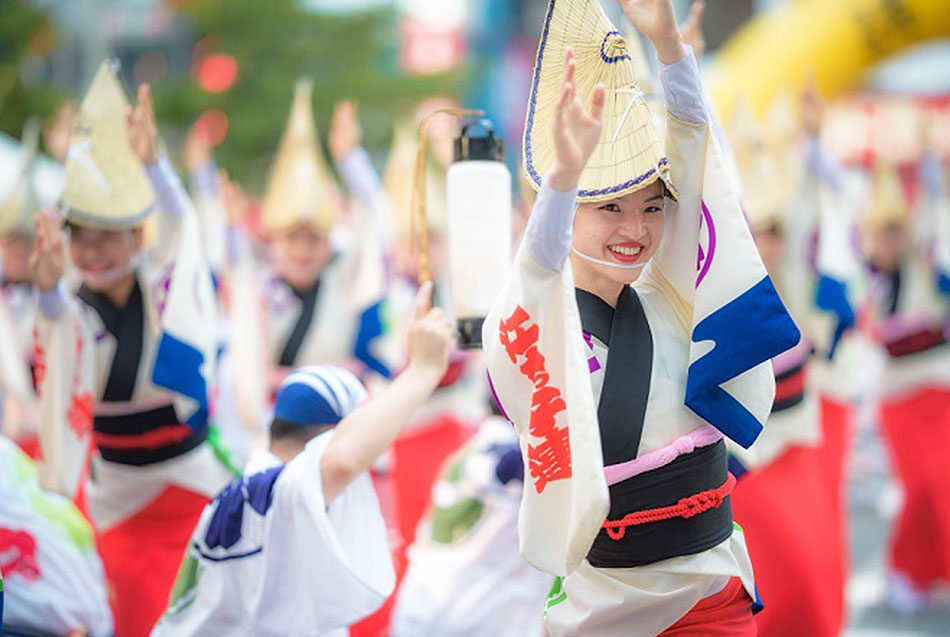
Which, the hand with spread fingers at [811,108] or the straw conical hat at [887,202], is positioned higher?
the hand with spread fingers at [811,108]

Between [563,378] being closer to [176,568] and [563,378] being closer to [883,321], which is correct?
[176,568]

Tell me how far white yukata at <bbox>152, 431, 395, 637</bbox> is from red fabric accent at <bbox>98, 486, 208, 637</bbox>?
0.96 meters

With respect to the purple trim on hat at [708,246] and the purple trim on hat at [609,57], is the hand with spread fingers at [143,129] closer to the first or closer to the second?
the purple trim on hat at [609,57]

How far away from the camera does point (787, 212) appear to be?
4.63 meters

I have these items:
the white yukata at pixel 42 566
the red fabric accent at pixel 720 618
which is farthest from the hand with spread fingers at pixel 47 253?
the red fabric accent at pixel 720 618

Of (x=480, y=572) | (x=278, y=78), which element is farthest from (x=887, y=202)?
(x=278, y=78)

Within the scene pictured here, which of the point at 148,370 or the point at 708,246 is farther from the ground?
the point at 708,246

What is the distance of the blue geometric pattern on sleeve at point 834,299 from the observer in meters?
4.61

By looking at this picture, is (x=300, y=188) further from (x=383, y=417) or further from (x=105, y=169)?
(x=383, y=417)

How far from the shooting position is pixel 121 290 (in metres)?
4.03

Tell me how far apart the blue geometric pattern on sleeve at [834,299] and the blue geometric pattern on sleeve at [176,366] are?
2.32 metres

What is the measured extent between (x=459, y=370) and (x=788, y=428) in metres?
2.15

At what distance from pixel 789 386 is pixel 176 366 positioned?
6.93 feet

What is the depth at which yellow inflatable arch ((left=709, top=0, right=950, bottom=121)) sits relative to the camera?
29.8ft
